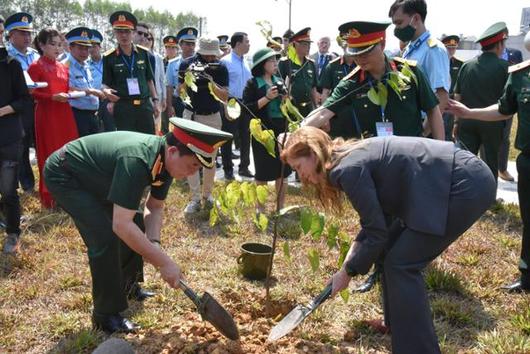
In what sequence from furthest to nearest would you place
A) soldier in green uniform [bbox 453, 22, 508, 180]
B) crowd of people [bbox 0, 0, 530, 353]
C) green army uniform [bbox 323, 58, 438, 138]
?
1. soldier in green uniform [bbox 453, 22, 508, 180]
2. green army uniform [bbox 323, 58, 438, 138]
3. crowd of people [bbox 0, 0, 530, 353]

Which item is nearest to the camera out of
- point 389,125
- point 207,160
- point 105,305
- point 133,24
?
point 207,160

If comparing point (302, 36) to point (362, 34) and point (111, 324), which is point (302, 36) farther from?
point (111, 324)

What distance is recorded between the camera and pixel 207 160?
8.54 feet

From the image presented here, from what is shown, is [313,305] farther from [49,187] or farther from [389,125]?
[49,187]

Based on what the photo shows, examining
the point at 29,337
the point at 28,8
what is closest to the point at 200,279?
the point at 29,337

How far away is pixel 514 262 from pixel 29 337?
3.95 meters

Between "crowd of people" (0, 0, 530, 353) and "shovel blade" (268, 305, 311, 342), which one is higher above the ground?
"crowd of people" (0, 0, 530, 353)

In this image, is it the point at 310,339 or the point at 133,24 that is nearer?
the point at 310,339

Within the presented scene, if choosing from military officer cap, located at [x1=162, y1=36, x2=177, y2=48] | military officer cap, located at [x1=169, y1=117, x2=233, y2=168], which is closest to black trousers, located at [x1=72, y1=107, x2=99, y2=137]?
military officer cap, located at [x1=169, y1=117, x2=233, y2=168]

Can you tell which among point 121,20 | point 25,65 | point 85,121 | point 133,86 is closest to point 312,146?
point 133,86

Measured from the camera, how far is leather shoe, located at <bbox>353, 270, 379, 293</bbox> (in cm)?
373

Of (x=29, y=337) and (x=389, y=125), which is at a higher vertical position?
(x=389, y=125)

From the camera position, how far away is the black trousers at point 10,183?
169 inches

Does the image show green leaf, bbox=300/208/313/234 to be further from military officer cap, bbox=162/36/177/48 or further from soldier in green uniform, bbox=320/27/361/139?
military officer cap, bbox=162/36/177/48
